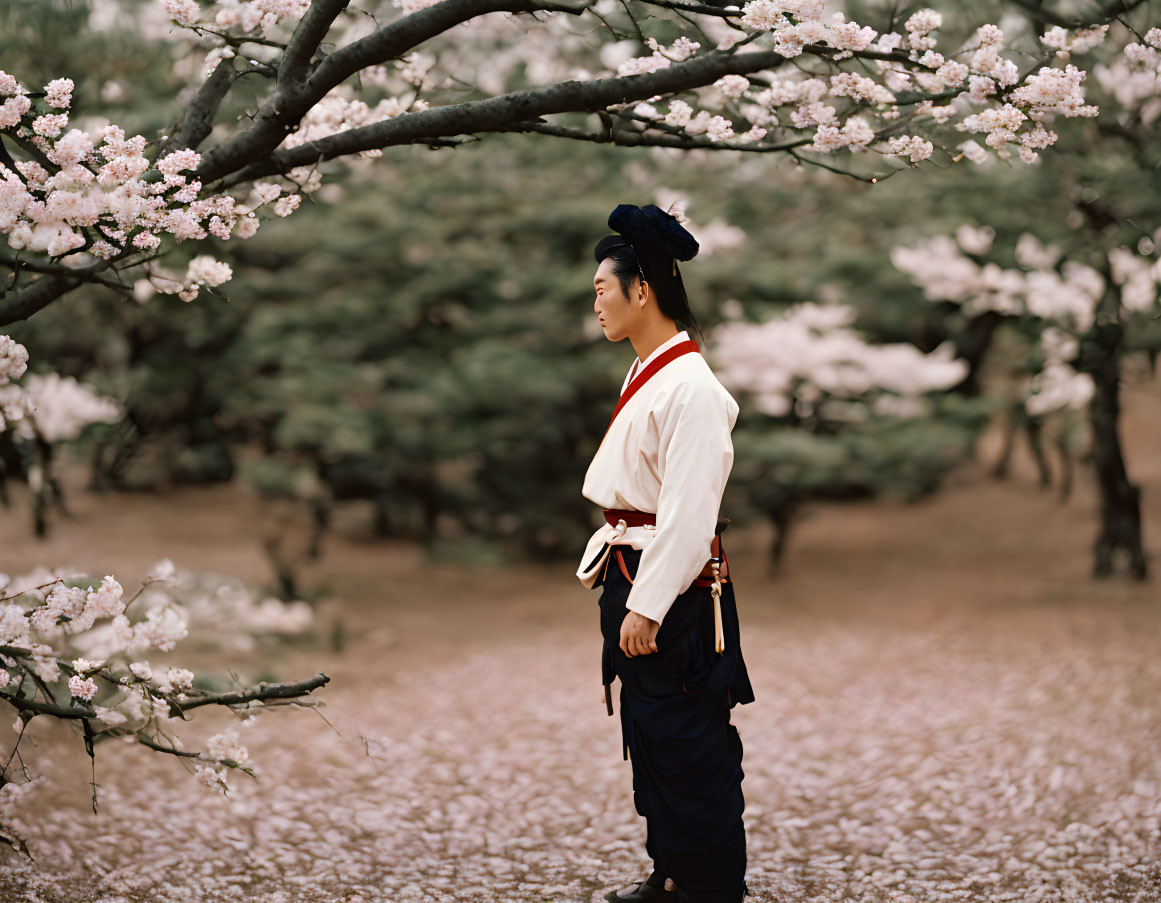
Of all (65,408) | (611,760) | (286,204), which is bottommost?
(611,760)

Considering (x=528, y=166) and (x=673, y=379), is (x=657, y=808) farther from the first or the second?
(x=528, y=166)

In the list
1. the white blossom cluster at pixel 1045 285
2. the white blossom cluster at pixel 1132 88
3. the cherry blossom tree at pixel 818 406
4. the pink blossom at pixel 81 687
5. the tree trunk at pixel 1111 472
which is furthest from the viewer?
the cherry blossom tree at pixel 818 406

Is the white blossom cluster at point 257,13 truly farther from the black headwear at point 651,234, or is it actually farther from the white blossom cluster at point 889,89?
the black headwear at point 651,234

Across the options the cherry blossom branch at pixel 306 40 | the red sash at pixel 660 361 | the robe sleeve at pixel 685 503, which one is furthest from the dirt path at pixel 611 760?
the cherry blossom branch at pixel 306 40

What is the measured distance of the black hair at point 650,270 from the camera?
2.33 meters

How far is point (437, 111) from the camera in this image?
255cm

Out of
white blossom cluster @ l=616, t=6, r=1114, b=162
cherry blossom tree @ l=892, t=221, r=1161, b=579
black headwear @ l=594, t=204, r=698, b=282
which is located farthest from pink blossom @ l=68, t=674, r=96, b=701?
cherry blossom tree @ l=892, t=221, r=1161, b=579

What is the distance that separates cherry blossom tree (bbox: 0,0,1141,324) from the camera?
7.67ft

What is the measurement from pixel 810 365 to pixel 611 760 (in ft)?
12.9

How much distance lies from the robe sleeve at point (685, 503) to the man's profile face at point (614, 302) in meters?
0.24

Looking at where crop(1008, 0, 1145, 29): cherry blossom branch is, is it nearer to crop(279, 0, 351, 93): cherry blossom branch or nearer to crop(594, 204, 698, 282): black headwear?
crop(594, 204, 698, 282): black headwear

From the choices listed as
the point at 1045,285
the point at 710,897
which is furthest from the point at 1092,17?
the point at 1045,285

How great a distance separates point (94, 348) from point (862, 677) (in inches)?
331

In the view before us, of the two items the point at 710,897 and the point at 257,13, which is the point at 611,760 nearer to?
the point at 710,897
